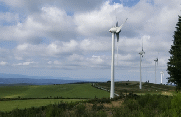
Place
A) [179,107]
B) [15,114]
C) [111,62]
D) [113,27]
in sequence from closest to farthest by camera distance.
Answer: [179,107] → [15,114] → [111,62] → [113,27]

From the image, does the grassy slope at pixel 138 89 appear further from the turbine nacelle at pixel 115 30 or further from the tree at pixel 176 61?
the turbine nacelle at pixel 115 30

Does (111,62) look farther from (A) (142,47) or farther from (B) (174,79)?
(A) (142,47)

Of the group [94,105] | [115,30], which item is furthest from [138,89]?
[94,105]

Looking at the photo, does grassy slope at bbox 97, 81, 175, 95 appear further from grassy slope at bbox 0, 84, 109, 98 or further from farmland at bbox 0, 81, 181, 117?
farmland at bbox 0, 81, 181, 117

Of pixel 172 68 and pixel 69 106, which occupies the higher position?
pixel 172 68

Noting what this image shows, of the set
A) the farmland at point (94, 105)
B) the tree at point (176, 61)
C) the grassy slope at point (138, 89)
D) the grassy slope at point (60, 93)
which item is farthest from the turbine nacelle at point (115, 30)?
the tree at point (176, 61)

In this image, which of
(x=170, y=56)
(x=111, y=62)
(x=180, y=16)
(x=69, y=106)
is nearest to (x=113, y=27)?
(x=111, y=62)

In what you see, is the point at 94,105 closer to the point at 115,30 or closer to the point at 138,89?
the point at 115,30

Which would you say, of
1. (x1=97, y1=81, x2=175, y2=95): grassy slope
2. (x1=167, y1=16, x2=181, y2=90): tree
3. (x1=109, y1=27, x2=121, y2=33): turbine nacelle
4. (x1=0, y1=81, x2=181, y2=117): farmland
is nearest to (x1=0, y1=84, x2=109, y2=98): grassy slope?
(x1=97, y1=81, x2=175, y2=95): grassy slope
